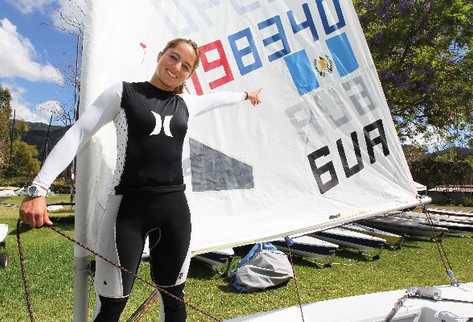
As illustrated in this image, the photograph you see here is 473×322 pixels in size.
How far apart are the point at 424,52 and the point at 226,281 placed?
9805 mm

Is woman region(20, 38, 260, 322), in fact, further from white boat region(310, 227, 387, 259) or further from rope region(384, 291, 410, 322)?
white boat region(310, 227, 387, 259)

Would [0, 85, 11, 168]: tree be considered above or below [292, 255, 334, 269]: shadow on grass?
above

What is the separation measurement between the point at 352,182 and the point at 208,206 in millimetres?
Result: 1099

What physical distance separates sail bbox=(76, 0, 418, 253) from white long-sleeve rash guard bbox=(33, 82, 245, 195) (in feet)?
0.52

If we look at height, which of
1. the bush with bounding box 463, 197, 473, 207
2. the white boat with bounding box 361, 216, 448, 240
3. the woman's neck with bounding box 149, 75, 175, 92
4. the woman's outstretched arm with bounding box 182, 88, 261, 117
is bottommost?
the bush with bounding box 463, 197, 473, 207

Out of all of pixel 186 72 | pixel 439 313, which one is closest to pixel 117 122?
pixel 186 72

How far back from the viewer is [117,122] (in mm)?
2082

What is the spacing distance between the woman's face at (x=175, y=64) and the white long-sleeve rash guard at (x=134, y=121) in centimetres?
7

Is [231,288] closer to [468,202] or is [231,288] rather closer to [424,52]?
[424,52]

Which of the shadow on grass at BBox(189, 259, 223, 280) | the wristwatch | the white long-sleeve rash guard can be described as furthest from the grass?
the wristwatch

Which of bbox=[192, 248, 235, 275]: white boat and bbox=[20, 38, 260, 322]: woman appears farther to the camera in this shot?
bbox=[192, 248, 235, 275]: white boat

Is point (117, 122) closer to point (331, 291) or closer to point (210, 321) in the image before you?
point (210, 321)

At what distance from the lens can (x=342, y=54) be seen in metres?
3.06

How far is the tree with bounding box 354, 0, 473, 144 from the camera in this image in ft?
39.9
